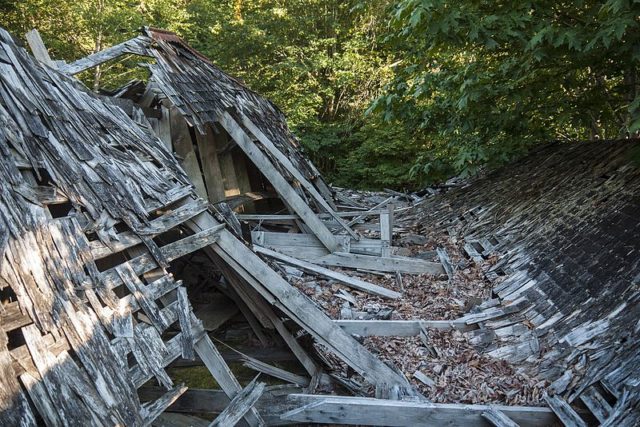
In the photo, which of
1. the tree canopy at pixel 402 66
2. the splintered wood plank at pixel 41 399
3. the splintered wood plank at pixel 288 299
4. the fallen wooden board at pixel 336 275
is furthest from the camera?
the fallen wooden board at pixel 336 275

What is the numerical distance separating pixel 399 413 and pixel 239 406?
1412mm

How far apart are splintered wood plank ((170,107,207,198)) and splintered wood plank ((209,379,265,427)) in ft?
17.3

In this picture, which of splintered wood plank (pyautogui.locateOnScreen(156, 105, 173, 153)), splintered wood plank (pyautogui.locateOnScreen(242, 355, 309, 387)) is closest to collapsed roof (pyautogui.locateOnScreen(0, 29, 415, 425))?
splintered wood plank (pyautogui.locateOnScreen(242, 355, 309, 387))

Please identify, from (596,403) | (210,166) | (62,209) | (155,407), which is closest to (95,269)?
(62,209)

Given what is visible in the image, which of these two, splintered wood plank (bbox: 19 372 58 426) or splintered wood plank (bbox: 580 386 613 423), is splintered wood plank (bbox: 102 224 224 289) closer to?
splintered wood plank (bbox: 19 372 58 426)

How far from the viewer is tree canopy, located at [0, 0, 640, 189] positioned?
6484 mm

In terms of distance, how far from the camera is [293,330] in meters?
6.00

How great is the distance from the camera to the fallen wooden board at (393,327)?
6.18 m

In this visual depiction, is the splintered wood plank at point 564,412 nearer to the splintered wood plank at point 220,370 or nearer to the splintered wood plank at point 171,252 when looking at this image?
the splintered wood plank at point 220,370

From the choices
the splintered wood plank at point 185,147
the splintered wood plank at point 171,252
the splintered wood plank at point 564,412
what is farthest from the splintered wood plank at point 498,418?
the splintered wood plank at point 185,147

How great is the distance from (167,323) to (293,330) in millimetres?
2122

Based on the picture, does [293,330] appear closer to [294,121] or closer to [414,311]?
[414,311]

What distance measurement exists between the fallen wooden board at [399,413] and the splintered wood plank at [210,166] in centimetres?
554

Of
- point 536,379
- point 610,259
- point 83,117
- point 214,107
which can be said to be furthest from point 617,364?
point 214,107
